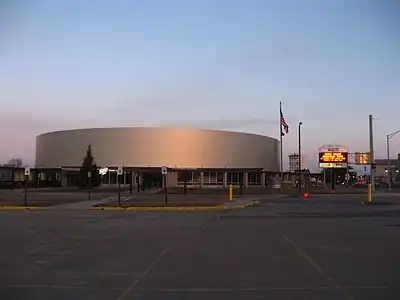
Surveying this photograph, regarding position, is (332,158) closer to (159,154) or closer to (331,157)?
(331,157)

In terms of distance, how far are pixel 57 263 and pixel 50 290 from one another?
2.97 metres

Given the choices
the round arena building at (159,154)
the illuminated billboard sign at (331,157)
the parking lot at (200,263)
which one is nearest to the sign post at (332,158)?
the illuminated billboard sign at (331,157)

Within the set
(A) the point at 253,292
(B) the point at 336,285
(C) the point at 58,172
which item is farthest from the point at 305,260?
(C) the point at 58,172

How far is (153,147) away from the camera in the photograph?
4550 inches

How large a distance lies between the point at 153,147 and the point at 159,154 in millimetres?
1887

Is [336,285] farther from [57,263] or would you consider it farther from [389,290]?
[57,263]

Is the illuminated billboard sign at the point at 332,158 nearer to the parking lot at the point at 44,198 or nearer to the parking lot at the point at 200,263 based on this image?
the parking lot at the point at 44,198

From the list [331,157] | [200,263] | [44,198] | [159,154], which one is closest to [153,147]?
[159,154]

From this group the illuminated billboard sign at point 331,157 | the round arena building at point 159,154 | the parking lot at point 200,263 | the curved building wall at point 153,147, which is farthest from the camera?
the curved building wall at point 153,147

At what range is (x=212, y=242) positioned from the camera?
49.6ft

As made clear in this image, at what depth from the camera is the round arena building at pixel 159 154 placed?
376 feet

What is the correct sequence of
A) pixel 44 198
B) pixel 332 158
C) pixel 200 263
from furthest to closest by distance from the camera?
pixel 332 158, pixel 44 198, pixel 200 263

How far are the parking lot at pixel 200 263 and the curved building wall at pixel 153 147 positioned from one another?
96283 millimetres

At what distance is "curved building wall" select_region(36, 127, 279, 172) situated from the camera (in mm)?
115312
